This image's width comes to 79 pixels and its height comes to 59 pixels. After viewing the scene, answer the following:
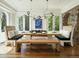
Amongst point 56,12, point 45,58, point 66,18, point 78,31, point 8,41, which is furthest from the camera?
point 56,12

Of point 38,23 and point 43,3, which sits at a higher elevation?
point 43,3

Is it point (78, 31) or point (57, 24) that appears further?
point (57, 24)

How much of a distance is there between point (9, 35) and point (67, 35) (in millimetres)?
3197

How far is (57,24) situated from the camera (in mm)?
13273

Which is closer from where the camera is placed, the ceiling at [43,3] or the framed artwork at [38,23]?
the ceiling at [43,3]

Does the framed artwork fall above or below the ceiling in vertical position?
below

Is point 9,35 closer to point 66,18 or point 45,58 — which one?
point 45,58

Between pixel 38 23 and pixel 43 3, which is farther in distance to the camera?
pixel 38 23

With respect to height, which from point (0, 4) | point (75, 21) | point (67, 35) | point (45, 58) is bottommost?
point (45, 58)

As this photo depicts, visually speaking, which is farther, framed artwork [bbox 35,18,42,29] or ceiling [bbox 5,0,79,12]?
framed artwork [bbox 35,18,42,29]

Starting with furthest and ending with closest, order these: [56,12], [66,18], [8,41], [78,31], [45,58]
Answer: [56,12]
[66,18]
[78,31]
[8,41]
[45,58]

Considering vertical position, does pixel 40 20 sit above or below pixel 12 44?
above

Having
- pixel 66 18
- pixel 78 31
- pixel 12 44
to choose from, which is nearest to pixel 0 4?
pixel 12 44

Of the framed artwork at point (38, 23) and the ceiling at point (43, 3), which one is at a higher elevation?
the ceiling at point (43, 3)
